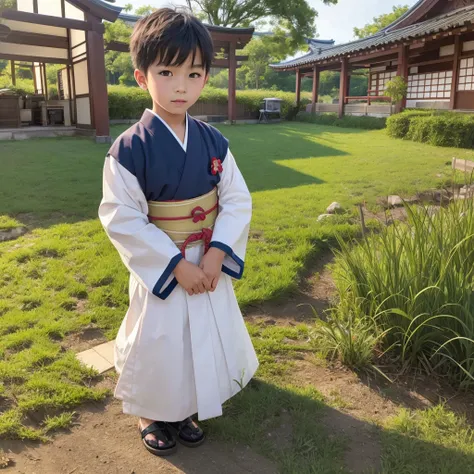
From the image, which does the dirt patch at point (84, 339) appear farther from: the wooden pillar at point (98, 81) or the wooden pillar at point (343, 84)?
the wooden pillar at point (343, 84)

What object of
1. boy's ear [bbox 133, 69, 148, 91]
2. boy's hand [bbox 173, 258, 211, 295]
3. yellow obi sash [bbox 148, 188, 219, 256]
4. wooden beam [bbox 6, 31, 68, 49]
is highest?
wooden beam [bbox 6, 31, 68, 49]

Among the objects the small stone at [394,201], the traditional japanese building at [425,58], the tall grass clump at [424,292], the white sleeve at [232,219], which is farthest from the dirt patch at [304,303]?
the traditional japanese building at [425,58]

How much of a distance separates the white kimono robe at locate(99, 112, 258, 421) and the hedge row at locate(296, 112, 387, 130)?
1585 centimetres

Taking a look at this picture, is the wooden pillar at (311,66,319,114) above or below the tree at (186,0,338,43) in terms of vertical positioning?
below

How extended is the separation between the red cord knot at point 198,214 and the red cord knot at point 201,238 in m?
0.06

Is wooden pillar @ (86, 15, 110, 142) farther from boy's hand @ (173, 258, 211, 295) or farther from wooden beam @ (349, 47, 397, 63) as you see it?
boy's hand @ (173, 258, 211, 295)

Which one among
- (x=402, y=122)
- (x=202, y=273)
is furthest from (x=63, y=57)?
(x=202, y=273)

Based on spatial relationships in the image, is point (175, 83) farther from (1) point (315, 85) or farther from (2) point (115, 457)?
(1) point (315, 85)

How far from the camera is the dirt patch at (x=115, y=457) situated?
1.84m

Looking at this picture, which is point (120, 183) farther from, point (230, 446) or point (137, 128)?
point (230, 446)

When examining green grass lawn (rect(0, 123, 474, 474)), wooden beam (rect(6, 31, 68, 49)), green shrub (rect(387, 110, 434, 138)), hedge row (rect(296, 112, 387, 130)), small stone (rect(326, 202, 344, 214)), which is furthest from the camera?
hedge row (rect(296, 112, 387, 130))

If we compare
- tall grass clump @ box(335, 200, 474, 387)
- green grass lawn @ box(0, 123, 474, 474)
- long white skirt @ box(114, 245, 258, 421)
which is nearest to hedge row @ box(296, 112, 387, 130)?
green grass lawn @ box(0, 123, 474, 474)

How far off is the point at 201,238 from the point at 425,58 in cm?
1755

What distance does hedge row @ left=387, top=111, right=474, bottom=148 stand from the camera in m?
10.9
